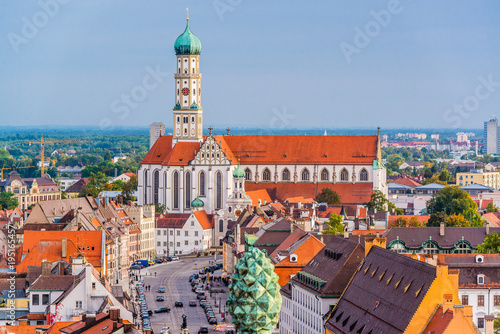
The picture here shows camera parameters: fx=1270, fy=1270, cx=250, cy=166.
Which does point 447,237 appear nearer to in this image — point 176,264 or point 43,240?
point 43,240

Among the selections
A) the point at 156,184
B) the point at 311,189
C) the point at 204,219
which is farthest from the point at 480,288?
the point at 156,184

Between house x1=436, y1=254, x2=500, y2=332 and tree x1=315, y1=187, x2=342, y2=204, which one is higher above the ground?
tree x1=315, y1=187, x2=342, y2=204

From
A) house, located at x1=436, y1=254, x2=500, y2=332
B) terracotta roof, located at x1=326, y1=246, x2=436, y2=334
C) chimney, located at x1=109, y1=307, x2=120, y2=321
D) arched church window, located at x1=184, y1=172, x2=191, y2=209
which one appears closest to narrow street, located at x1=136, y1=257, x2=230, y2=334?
house, located at x1=436, y1=254, x2=500, y2=332

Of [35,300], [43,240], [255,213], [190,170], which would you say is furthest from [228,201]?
[35,300]

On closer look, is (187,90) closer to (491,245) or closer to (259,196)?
(259,196)

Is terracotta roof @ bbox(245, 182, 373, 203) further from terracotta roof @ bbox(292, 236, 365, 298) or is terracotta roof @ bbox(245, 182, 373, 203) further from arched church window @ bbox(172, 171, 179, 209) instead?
terracotta roof @ bbox(292, 236, 365, 298)

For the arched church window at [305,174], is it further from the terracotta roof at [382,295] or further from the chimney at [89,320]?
the chimney at [89,320]
